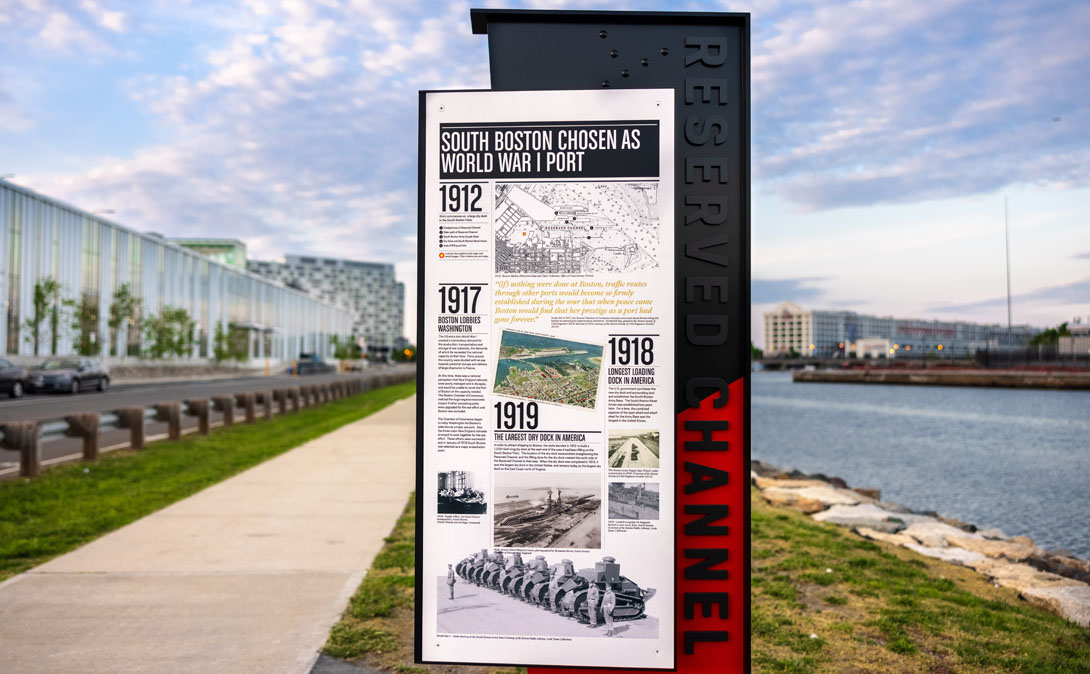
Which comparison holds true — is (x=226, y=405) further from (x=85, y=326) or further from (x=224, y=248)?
(x=224, y=248)

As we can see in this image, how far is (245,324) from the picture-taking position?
86.3 meters

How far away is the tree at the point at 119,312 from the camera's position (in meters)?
55.7

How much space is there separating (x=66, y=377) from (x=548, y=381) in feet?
112

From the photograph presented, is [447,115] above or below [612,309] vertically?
above

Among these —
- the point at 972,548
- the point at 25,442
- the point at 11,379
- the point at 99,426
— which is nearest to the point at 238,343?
the point at 11,379

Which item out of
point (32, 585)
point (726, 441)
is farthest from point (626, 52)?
point (32, 585)

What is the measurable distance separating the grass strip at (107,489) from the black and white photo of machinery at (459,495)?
438 cm

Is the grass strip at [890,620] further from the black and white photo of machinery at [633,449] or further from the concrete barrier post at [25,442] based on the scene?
the concrete barrier post at [25,442]

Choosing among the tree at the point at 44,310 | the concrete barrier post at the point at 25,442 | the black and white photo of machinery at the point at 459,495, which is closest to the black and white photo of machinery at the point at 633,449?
the black and white photo of machinery at the point at 459,495

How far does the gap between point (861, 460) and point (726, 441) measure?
75.4 ft

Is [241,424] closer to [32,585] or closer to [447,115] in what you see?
[32,585]

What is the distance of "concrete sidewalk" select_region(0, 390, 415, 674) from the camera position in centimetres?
407

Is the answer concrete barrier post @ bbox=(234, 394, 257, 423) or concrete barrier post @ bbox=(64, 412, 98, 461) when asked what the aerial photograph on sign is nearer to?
concrete barrier post @ bbox=(64, 412, 98, 461)

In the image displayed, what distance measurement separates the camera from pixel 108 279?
5822 cm
